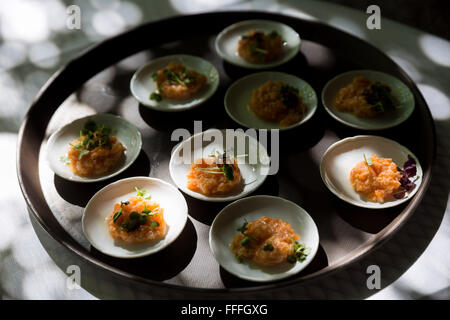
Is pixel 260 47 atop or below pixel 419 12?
atop

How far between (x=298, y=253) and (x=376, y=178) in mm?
687

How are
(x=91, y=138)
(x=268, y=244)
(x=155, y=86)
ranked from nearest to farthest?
(x=268, y=244), (x=91, y=138), (x=155, y=86)

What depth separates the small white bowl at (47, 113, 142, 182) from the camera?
111 inches

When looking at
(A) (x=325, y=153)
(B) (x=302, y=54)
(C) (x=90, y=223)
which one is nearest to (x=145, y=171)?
(C) (x=90, y=223)

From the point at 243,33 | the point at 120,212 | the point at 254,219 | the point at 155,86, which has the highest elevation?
the point at 243,33

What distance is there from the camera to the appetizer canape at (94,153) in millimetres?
2811

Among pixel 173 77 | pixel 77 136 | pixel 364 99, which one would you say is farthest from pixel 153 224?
pixel 364 99

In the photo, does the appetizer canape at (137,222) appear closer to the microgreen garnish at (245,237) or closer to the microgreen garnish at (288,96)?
the microgreen garnish at (245,237)

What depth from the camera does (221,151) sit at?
2.96 m

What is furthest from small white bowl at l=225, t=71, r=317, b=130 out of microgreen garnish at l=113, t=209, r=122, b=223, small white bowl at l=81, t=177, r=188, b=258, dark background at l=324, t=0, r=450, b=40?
dark background at l=324, t=0, r=450, b=40

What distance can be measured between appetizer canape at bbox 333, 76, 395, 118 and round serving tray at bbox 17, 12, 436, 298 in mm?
138

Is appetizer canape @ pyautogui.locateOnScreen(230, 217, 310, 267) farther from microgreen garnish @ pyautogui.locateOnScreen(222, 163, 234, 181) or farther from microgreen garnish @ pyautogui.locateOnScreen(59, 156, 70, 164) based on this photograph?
microgreen garnish @ pyautogui.locateOnScreen(59, 156, 70, 164)

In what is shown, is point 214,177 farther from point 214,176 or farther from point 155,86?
Result: point 155,86
